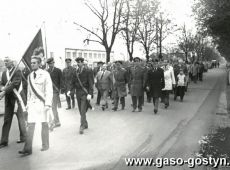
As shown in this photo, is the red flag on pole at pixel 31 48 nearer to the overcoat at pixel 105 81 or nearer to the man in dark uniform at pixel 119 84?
the man in dark uniform at pixel 119 84

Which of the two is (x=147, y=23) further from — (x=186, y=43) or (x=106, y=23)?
(x=186, y=43)

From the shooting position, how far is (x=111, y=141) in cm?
829

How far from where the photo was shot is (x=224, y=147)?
756 centimetres

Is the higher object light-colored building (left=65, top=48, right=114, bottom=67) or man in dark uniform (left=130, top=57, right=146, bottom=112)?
light-colored building (left=65, top=48, right=114, bottom=67)

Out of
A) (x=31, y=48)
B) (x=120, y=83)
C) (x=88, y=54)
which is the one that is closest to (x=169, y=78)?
(x=120, y=83)

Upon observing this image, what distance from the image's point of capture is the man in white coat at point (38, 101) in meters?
7.29

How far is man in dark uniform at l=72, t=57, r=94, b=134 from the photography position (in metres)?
9.50

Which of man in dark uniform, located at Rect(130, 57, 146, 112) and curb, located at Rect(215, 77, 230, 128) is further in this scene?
man in dark uniform, located at Rect(130, 57, 146, 112)

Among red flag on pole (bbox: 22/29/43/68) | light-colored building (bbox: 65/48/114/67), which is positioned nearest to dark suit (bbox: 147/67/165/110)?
red flag on pole (bbox: 22/29/43/68)

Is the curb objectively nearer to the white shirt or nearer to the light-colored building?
the white shirt

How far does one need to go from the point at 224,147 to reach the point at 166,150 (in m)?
1.15

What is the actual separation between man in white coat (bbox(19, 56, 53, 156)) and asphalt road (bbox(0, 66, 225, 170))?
13.3 inches

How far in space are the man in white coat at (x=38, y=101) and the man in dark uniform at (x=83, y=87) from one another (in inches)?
78.3

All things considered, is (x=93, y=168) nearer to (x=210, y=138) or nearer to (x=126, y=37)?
(x=210, y=138)
